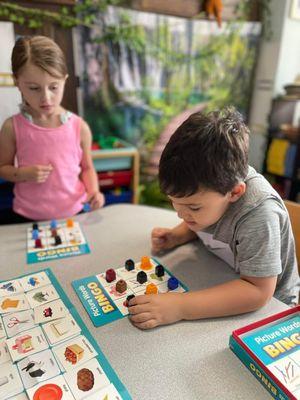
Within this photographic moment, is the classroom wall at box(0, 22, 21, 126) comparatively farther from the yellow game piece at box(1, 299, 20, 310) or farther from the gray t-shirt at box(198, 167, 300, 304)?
the gray t-shirt at box(198, 167, 300, 304)

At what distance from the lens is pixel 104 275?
72cm

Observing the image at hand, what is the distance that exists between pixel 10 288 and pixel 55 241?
198 millimetres

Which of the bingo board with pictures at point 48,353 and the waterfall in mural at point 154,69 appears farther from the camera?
the waterfall in mural at point 154,69

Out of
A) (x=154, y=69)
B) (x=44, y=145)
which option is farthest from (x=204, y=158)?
(x=154, y=69)

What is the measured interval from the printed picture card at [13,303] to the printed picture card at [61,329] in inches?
3.0

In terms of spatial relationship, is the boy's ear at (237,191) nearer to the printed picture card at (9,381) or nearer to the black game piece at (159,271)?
the black game piece at (159,271)

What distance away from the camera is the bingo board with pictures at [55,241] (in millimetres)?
Answer: 794

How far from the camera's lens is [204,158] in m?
0.59

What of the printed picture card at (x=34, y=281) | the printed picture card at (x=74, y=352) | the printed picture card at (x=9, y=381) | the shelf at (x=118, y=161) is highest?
the printed picture card at (x=34, y=281)

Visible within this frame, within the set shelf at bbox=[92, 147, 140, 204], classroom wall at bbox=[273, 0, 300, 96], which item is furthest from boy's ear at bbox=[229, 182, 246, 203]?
classroom wall at bbox=[273, 0, 300, 96]

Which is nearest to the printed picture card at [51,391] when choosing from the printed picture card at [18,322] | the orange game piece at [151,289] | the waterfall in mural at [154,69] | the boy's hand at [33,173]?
the printed picture card at [18,322]

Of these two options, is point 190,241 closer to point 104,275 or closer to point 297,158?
point 104,275

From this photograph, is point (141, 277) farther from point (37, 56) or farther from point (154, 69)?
point (154, 69)

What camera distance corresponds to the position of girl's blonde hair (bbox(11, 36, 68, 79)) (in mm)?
919
